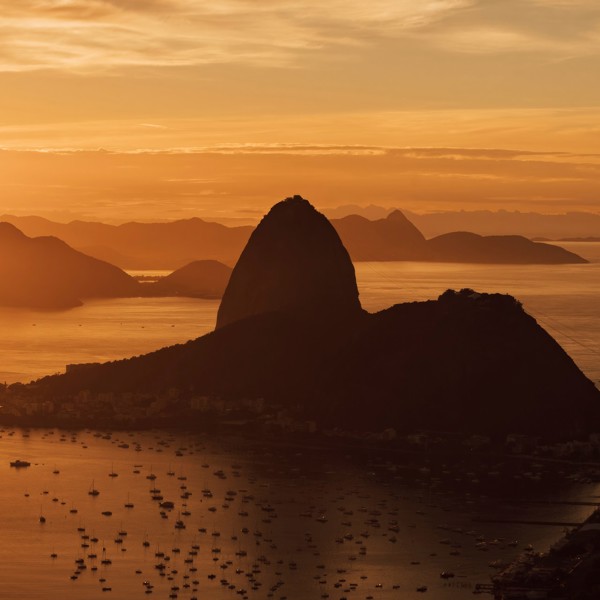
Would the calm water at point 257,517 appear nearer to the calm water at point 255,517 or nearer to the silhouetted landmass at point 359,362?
the calm water at point 255,517

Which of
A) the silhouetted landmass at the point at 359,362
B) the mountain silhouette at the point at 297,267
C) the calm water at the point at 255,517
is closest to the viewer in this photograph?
the calm water at the point at 255,517

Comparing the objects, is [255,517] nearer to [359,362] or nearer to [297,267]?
[359,362]

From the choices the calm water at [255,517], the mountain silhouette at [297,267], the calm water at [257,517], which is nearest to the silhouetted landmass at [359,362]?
the mountain silhouette at [297,267]

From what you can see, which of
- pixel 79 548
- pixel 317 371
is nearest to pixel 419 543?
pixel 79 548

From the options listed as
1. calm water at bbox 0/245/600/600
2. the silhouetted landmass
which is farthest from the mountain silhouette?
calm water at bbox 0/245/600/600

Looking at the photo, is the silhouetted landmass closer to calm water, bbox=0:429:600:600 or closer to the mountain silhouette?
the mountain silhouette

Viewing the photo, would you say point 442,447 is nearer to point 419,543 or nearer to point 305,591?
point 419,543
